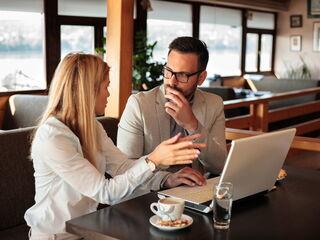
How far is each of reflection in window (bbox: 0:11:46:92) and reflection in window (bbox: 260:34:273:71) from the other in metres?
5.70

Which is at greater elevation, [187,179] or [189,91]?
[189,91]

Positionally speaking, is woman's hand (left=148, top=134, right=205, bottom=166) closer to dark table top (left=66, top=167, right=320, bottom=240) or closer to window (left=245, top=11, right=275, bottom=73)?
dark table top (left=66, top=167, right=320, bottom=240)

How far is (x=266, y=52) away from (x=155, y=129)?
28.4 feet

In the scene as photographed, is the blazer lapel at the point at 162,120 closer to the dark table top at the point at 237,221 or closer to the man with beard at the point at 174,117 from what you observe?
the man with beard at the point at 174,117

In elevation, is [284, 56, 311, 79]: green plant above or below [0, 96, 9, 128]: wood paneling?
above

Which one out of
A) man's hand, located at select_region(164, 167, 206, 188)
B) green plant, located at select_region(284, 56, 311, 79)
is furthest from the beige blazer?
green plant, located at select_region(284, 56, 311, 79)

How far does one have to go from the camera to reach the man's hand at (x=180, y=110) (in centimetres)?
204

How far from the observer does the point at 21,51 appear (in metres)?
5.67

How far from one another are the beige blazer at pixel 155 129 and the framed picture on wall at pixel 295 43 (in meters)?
8.50

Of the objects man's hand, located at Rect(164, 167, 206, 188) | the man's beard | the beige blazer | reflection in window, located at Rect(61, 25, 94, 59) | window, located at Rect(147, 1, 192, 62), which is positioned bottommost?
man's hand, located at Rect(164, 167, 206, 188)

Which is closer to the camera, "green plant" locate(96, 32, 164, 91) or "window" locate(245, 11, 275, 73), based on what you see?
"green plant" locate(96, 32, 164, 91)

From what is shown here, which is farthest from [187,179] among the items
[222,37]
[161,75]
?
[222,37]

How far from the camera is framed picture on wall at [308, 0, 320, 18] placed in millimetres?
9898

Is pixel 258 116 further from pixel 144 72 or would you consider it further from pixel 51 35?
pixel 51 35
